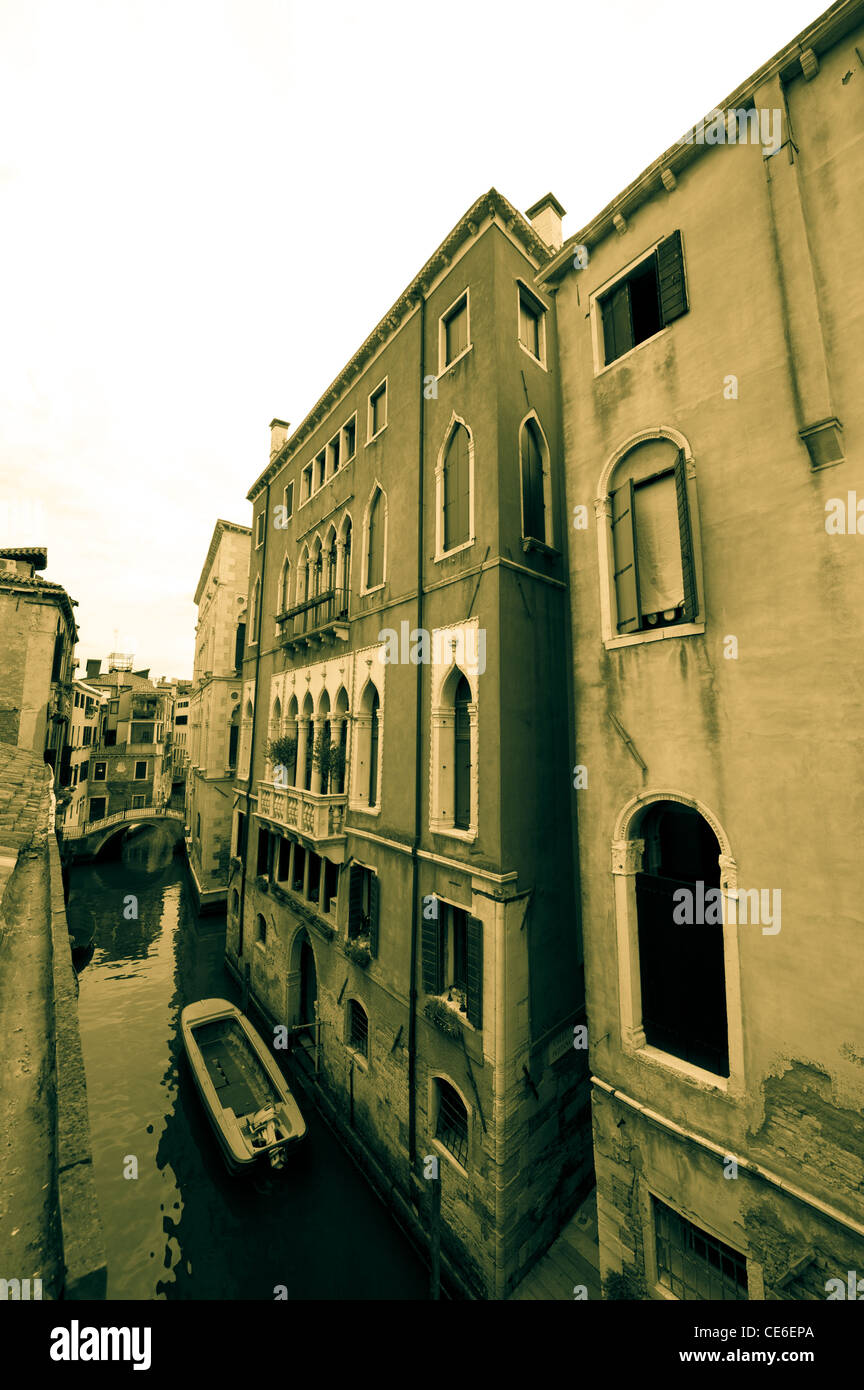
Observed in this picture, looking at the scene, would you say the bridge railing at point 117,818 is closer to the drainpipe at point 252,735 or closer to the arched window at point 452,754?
the drainpipe at point 252,735

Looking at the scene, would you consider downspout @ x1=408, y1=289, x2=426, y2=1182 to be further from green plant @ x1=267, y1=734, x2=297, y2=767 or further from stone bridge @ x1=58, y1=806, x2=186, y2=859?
stone bridge @ x1=58, y1=806, x2=186, y2=859

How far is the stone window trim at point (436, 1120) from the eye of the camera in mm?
8023

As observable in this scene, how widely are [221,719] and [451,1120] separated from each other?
2210 centimetres

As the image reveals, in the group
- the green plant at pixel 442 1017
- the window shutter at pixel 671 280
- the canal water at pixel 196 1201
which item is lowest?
the canal water at pixel 196 1201

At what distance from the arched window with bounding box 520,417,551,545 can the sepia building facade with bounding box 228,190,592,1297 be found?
0.05 meters

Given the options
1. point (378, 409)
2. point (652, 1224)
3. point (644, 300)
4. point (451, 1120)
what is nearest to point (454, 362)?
point (644, 300)

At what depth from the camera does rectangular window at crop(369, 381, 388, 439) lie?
12.5 m

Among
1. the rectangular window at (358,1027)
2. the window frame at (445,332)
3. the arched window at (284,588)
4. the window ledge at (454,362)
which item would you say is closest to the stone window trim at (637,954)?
the rectangular window at (358,1027)

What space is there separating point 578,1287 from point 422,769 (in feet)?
25.4

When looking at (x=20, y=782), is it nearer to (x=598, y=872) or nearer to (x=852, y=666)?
(x=598, y=872)

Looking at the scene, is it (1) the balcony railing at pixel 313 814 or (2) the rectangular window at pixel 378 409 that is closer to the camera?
(1) the balcony railing at pixel 313 814

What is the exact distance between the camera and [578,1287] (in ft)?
24.8

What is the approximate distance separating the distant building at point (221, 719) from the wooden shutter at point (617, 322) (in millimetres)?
22925

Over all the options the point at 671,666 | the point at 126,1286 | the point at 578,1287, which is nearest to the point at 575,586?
the point at 671,666
